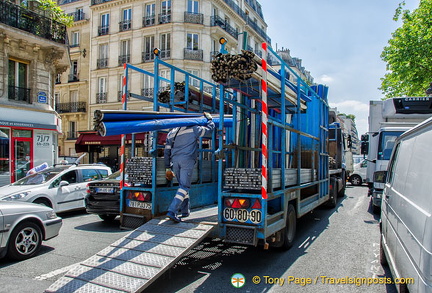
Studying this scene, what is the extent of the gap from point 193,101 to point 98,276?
14.9 ft

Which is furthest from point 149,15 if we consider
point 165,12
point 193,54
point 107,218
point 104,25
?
point 107,218

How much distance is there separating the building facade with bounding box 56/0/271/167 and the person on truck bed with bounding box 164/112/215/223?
64.4 feet

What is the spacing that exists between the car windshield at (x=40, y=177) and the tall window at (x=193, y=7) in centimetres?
2115

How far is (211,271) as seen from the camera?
4832 millimetres

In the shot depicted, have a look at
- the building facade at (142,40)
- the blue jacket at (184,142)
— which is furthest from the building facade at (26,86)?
the blue jacket at (184,142)

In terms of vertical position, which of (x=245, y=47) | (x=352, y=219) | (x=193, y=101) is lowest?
(x=352, y=219)

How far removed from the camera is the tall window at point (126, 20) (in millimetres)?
28672

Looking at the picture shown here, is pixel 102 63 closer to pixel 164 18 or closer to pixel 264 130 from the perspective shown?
pixel 164 18

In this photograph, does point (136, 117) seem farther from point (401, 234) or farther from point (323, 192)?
point (323, 192)

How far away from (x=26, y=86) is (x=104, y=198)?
462 inches

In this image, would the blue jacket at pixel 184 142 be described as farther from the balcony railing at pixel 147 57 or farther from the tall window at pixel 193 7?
the tall window at pixel 193 7

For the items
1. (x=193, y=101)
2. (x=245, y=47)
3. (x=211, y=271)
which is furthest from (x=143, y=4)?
(x=211, y=271)

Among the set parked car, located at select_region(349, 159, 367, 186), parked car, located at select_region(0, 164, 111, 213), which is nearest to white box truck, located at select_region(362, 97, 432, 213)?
parked car, located at select_region(0, 164, 111, 213)

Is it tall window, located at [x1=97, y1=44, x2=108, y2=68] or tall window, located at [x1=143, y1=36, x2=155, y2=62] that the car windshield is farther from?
tall window, located at [x1=97, y1=44, x2=108, y2=68]
